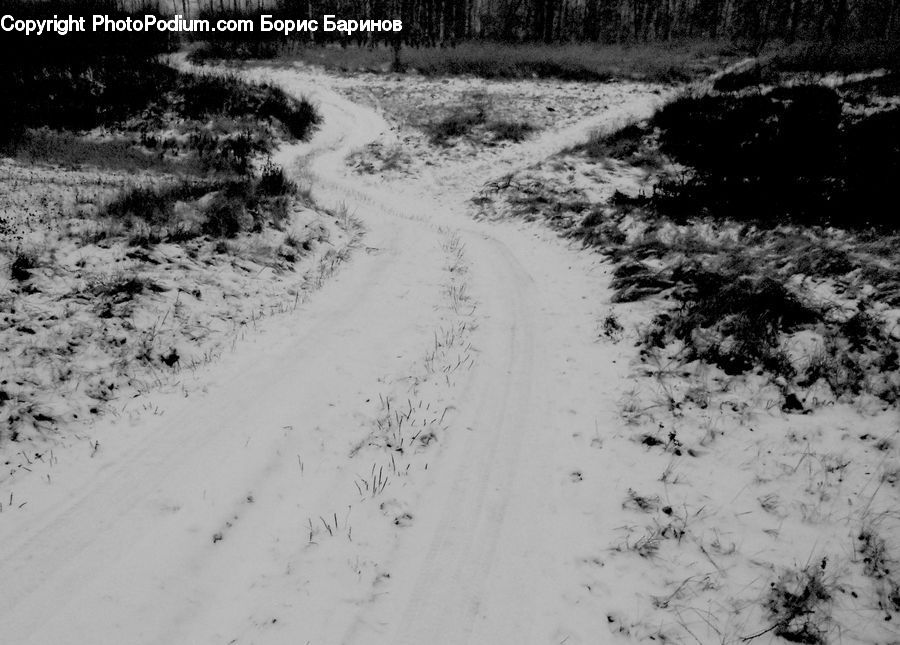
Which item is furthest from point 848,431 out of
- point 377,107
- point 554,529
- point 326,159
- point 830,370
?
point 377,107

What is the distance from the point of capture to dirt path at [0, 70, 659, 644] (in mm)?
2971

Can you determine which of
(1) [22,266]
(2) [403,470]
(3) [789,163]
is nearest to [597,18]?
(3) [789,163]

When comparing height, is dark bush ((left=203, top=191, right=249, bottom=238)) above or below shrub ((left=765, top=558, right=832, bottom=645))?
above

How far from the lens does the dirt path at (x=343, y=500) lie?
9.75ft

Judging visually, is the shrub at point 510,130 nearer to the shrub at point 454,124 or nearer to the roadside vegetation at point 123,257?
the shrub at point 454,124

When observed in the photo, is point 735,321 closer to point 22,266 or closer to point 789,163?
point 789,163

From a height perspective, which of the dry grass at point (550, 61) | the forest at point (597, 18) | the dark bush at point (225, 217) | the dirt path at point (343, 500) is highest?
the forest at point (597, 18)

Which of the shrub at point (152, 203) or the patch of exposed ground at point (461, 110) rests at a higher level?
the patch of exposed ground at point (461, 110)

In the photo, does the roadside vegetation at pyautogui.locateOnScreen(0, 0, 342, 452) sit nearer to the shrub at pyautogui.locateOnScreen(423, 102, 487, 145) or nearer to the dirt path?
the dirt path

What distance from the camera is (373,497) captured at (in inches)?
154

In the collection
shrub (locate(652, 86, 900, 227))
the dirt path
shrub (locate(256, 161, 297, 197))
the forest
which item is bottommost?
the dirt path

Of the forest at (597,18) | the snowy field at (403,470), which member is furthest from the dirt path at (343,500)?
the forest at (597,18)

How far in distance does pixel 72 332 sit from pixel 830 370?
28.1ft

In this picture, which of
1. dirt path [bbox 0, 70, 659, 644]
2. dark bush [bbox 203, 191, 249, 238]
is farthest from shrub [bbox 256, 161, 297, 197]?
dirt path [bbox 0, 70, 659, 644]
